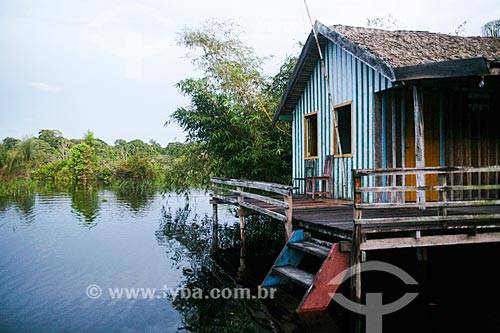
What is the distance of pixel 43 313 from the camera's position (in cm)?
639

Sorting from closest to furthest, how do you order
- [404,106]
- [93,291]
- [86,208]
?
[93,291]
[404,106]
[86,208]

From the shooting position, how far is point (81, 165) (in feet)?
118

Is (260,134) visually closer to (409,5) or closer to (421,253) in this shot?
(421,253)

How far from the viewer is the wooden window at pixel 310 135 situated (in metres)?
10.9

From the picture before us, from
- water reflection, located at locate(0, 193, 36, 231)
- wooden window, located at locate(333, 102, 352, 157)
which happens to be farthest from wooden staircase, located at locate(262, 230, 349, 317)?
water reflection, located at locate(0, 193, 36, 231)

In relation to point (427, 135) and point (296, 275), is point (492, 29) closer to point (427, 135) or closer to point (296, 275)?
point (427, 135)

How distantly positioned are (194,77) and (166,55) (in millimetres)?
13392

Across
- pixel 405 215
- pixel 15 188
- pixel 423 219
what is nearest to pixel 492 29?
pixel 405 215

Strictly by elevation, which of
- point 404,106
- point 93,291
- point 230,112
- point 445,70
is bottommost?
point 93,291

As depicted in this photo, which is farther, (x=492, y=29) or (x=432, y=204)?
(x=492, y=29)

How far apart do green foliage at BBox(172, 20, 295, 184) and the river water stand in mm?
2247

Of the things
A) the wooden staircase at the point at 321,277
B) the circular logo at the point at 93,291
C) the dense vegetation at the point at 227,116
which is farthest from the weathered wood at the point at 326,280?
the dense vegetation at the point at 227,116

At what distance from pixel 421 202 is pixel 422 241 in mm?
898

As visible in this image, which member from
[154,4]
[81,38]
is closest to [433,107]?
[154,4]
